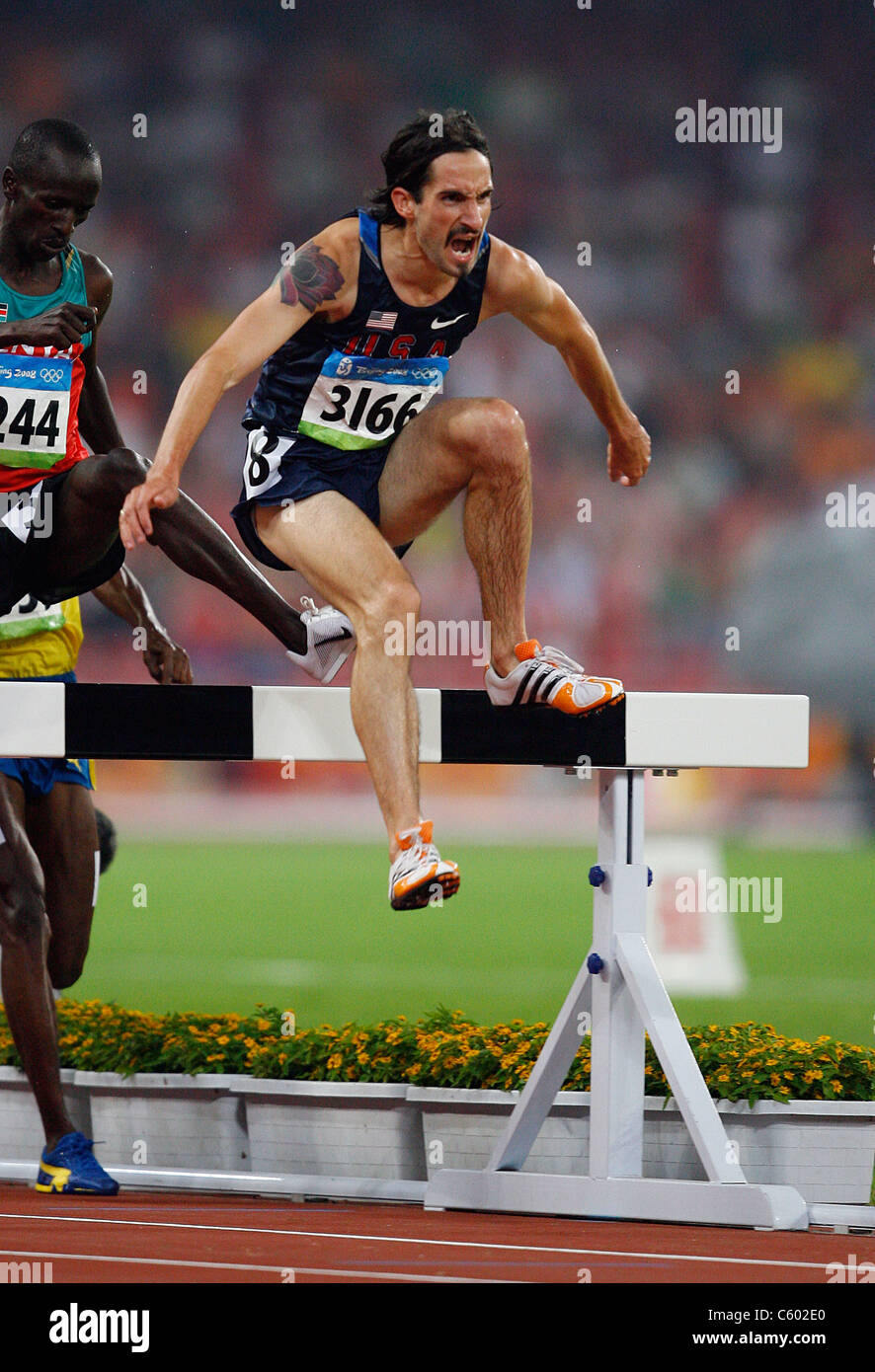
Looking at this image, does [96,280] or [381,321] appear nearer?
[381,321]

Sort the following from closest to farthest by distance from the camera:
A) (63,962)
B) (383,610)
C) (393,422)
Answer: (383,610) → (393,422) → (63,962)

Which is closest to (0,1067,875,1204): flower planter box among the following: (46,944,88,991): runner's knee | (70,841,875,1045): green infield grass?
(46,944,88,991): runner's knee

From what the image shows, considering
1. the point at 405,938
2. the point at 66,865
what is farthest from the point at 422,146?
the point at 405,938

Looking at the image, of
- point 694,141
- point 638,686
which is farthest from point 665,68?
point 638,686

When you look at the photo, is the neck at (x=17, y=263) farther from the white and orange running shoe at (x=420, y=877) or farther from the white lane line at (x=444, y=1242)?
the white lane line at (x=444, y=1242)

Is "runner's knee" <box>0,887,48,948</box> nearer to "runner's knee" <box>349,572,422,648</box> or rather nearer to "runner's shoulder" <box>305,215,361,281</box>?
"runner's knee" <box>349,572,422,648</box>

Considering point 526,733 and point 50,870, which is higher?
point 526,733

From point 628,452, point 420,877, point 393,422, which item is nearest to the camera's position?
point 420,877

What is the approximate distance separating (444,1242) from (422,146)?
6.66 feet

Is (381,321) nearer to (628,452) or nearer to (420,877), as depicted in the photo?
(628,452)

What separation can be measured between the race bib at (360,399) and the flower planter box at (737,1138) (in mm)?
1352

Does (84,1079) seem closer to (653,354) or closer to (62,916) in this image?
(62,916)

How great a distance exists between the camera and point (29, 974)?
3.71 m

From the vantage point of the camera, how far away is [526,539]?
3.61 metres
